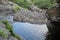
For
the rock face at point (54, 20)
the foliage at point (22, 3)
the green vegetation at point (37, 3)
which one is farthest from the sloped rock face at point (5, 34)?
the foliage at point (22, 3)

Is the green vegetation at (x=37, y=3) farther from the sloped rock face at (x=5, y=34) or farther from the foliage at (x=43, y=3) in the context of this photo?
the sloped rock face at (x=5, y=34)

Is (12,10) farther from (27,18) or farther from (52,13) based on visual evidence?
(52,13)

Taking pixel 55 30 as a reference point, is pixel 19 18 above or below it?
below

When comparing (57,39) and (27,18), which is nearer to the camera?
(57,39)

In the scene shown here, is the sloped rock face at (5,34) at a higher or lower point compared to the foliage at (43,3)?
higher

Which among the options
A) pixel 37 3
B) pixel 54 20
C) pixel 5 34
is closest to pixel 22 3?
pixel 37 3

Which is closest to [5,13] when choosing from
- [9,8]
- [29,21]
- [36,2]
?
[9,8]

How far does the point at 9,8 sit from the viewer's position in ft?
83.9

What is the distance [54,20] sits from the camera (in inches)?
600

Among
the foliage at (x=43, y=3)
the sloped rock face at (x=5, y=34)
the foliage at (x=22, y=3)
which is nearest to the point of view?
the sloped rock face at (x=5, y=34)

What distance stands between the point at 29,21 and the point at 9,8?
327 cm

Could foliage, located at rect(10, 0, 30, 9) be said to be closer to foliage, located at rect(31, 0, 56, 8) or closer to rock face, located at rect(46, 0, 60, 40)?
foliage, located at rect(31, 0, 56, 8)

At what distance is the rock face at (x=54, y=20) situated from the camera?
1494 cm

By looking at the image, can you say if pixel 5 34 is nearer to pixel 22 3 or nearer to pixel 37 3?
pixel 22 3
